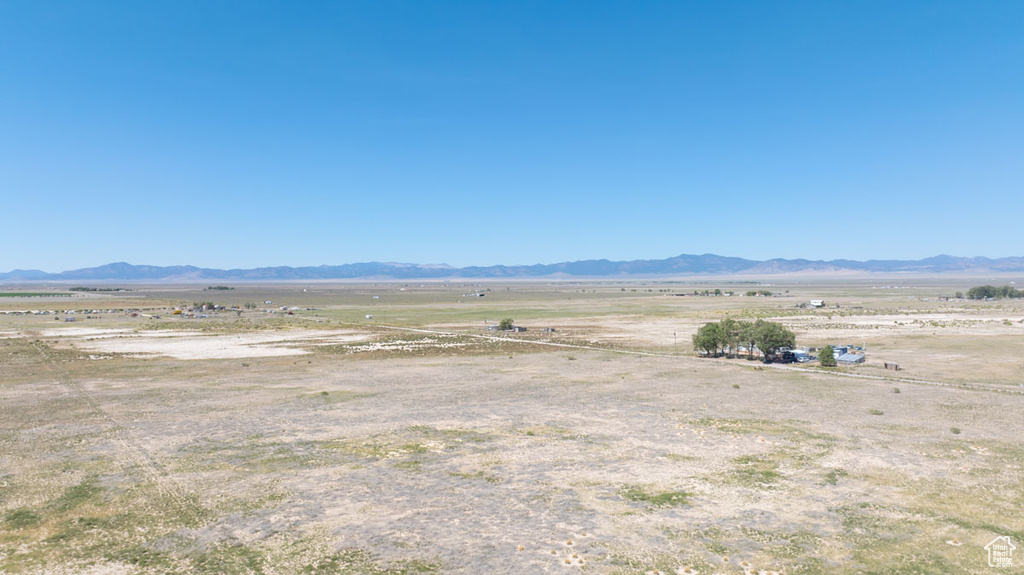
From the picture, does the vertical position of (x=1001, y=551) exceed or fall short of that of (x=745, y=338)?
it falls short

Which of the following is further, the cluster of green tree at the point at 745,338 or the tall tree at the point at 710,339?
the tall tree at the point at 710,339

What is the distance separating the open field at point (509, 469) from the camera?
14.8m

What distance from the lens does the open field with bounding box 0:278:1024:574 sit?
1479 centimetres

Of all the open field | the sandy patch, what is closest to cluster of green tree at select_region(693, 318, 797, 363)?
the open field

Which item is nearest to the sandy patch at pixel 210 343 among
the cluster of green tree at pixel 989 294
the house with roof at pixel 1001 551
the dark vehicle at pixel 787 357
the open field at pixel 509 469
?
the open field at pixel 509 469

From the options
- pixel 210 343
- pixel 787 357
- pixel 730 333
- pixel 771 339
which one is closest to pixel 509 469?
pixel 771 339

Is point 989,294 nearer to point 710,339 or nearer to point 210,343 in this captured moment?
point 710,339

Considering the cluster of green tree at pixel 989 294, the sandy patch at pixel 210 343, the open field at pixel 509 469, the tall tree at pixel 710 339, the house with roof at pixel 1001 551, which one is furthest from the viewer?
the cluster of green tree at pixel 989 294

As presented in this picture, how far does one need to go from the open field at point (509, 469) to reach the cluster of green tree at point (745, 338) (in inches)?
189

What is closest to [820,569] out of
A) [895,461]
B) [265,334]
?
[895,461]

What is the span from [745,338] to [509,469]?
37240 mm

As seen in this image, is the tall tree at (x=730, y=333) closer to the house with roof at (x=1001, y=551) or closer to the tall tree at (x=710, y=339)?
the tall tree at (x=710, y=339)

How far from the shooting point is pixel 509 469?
21.2 m

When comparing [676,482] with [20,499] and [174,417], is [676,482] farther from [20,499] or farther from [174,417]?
[174,417]
